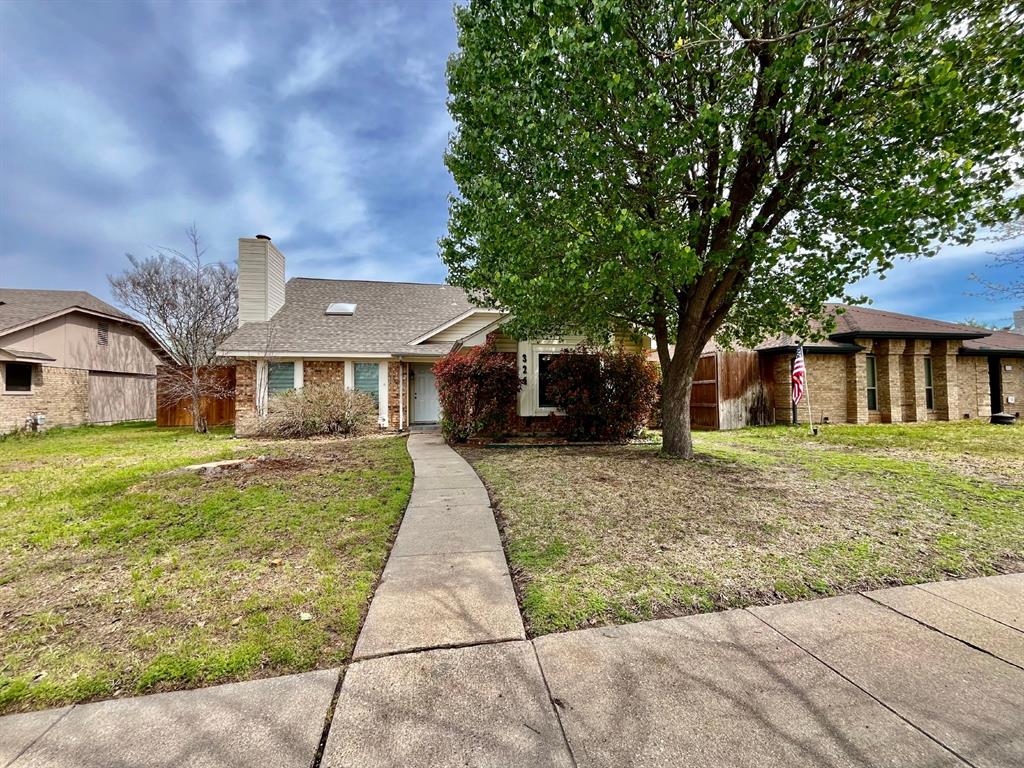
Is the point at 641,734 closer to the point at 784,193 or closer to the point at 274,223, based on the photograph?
A: the point at 784,193

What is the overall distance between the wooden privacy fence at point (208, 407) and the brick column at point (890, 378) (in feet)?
72.8

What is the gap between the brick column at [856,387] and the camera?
1458 centimetres

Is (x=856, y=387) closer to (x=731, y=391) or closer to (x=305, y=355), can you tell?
(x=731, y=391)

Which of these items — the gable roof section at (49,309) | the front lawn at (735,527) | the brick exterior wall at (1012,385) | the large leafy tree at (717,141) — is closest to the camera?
the front lawn at (735,527)

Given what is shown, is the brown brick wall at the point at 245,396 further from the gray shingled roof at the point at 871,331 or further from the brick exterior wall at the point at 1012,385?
the brick exterior wall at the point at 1012,385

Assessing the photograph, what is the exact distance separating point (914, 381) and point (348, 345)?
1935cm

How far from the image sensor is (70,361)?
16.3 meters

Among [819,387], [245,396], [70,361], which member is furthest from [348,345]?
[819,387]

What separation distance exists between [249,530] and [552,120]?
618 cm

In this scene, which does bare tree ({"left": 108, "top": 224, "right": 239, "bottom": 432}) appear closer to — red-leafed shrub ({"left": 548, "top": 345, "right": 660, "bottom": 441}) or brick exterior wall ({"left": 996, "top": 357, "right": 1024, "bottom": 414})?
red-leafed shrub ({"left": 548, "top": 345, "right": 660, "bottom": 441})

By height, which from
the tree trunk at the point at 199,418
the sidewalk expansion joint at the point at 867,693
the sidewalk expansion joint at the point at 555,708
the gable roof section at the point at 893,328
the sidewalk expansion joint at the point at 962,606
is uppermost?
the gable roof section at the point at 893,328

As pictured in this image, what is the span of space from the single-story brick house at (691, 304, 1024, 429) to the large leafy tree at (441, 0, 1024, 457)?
674 cm

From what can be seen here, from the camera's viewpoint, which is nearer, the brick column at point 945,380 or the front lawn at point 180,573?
the front lawn at point 180,573

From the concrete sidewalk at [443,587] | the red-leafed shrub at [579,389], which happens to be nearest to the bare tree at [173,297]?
the red-leafed shrub at [579,389]
